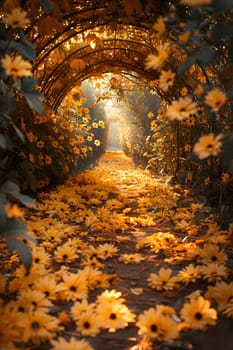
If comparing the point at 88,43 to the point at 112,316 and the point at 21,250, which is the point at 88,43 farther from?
the point at 112,316

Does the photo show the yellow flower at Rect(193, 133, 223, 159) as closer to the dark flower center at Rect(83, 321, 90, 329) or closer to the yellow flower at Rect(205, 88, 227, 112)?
the yellow flower at Rect(205, 88, 227, 112)

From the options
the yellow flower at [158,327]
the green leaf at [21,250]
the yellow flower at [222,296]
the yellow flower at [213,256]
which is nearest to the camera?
the yellow flower at [158,327]

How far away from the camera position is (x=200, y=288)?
5.75ft

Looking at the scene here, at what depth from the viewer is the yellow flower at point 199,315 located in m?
1.29

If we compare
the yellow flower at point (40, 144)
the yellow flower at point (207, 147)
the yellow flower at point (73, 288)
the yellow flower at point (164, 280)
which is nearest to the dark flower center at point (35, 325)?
the yellow flower at point (73, 288)

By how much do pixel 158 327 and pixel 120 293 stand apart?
0.93 ft

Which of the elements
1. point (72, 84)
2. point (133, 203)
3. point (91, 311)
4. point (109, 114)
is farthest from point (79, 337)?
point (109, 114)

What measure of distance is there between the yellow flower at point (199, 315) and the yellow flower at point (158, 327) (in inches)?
3.1

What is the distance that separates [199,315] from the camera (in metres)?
1.33

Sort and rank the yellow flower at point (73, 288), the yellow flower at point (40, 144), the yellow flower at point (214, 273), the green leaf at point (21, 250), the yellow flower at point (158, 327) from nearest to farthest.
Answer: the yellow flower at point (158, 327)
the green leaf at point (21, 250)
the yellow flower at point (73, 288)
the yellow flower at point (214, 273)
the yellow flower at point (40, 144)

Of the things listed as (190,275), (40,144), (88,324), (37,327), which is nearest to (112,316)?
(88,324)

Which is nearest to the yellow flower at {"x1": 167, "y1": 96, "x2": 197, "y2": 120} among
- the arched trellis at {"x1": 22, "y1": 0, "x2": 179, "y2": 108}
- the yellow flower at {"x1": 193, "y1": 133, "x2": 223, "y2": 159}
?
the yellow flower at {"x1": 193, "y1": 133, "x2": 223, "y2": 159}

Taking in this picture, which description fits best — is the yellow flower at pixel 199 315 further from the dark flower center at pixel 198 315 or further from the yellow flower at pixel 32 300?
the yellow flower at pixel 32 300

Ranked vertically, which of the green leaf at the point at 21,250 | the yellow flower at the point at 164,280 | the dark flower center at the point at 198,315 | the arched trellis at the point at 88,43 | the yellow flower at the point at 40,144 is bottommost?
the yellow flower at the point at 164,280
